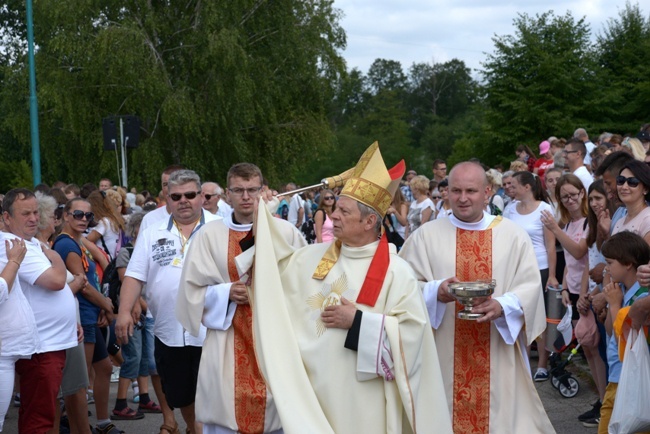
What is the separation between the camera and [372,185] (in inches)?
201

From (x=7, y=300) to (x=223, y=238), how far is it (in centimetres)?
156

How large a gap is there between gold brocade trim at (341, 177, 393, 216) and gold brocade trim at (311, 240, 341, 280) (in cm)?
29

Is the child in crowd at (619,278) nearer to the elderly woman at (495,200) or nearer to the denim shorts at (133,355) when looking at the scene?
the denim shorts at (133,355)

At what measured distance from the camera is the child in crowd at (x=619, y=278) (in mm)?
6262

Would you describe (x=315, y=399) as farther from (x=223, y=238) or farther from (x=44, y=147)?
(x=44, y=147)

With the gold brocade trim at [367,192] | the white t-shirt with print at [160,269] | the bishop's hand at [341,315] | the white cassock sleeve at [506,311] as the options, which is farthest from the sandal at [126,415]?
the gold brocade trim at [367,192]

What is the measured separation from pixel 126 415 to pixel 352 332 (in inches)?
188

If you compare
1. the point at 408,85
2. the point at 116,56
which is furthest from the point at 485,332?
the point at 408,85

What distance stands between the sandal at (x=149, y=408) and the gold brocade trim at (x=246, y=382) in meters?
3.56

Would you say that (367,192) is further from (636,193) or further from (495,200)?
(495,200)

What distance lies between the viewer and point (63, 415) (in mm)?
8938

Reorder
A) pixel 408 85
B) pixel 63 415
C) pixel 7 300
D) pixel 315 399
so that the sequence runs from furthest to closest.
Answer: pixel 408 85
pixel 63 415
pixel 7 300
pixel 315 399

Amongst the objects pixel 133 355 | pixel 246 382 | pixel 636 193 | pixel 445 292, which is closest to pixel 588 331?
pixel 636 193

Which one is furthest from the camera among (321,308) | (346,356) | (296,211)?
(296,211)
